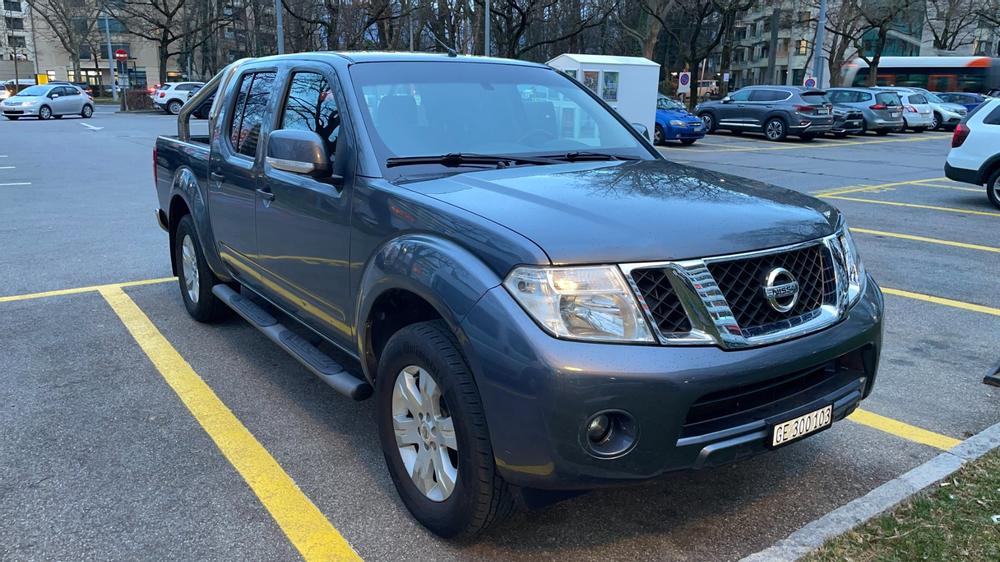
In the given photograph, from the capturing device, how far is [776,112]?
2538cm

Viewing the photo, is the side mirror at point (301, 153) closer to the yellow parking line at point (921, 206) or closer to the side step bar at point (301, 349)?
the side step bar at point (301, 349)

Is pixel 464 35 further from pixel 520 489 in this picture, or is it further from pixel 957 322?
pixel 520 489

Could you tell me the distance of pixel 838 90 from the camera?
2895 cm

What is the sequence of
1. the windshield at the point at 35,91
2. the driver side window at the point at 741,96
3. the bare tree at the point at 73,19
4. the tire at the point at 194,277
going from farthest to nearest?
the bare tree at the point at 73,19 < the windshield at the point at 35,91 < the driver side window at the point at 741,96 < the tire at the point at 194,277

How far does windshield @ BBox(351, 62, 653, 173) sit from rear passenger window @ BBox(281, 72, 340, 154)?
0.20 metres

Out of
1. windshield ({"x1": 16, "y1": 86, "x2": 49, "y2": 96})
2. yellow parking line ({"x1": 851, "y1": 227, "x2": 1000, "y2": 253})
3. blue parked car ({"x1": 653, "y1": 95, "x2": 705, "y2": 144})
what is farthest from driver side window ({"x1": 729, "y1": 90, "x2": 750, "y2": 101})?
windshield ({"x1": 16, "y1": 86, "x2": 49, "y2": 96})

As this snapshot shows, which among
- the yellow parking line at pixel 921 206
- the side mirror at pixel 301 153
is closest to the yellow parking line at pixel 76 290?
the side mirror at pixel 301 153

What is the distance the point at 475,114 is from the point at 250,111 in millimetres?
1576

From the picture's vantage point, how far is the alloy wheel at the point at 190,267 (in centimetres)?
558

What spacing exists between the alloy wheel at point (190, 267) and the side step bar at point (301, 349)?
0.53 m

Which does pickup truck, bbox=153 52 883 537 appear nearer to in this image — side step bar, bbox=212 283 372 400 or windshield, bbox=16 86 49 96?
side step bar, bbox=212 283 372 400

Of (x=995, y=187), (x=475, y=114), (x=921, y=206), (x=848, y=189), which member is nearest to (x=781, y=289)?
(x=475, y=114)

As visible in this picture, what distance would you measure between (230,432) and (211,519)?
848 mm

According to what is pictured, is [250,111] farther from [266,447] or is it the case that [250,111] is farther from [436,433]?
[436,433]
